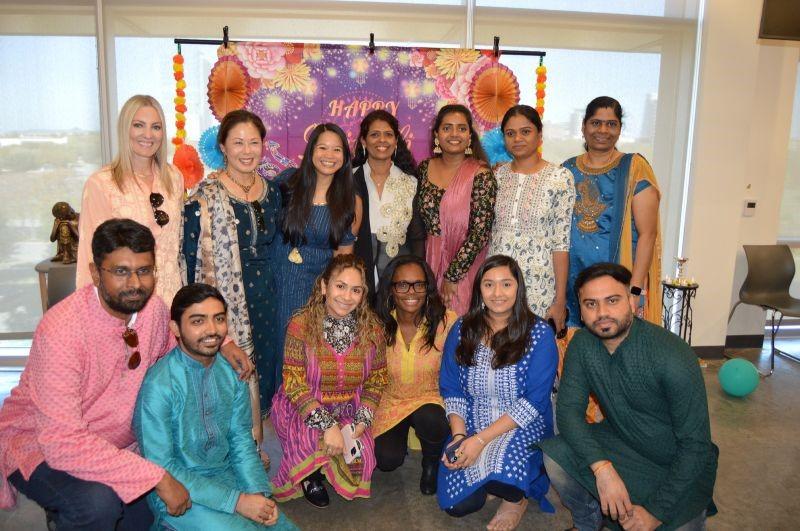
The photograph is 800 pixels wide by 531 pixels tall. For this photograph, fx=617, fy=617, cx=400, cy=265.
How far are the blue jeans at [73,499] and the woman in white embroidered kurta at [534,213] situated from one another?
201cm

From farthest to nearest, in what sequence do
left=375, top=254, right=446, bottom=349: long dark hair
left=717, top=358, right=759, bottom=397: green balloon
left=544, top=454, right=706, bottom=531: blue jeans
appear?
left=717, top=358, right=759, bottom=397: green balloon < left=375, top=254, right=446, bottom=349: long dark hair < left=544, top=454, right=706, bottom=531: blue jeans

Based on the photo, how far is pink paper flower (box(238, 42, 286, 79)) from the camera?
396cm

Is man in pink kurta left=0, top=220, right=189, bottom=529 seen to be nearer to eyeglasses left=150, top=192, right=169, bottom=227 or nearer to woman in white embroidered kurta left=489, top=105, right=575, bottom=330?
eyeglasses left=150, top=192, right=169, bottom=227

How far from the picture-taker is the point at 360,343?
108 inches

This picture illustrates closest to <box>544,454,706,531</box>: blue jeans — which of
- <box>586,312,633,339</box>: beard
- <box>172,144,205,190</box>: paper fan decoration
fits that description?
<box>586,312,633,339</box>: beard

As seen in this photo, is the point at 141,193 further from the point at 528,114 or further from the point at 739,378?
the point at 739,378

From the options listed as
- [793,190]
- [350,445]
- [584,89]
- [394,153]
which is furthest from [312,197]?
[793,190]

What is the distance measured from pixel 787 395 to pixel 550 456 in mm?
2727

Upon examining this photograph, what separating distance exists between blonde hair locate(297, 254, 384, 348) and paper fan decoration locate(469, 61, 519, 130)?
6.16ft

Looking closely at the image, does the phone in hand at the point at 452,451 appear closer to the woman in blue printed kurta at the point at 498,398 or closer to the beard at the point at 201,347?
the woman in blue printed kurta at the point at 498,398

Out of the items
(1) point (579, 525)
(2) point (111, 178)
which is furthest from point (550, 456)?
(2) point (111, 178)

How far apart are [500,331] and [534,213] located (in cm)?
69

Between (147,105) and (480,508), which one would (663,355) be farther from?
(147,105)

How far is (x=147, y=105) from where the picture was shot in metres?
2.63
